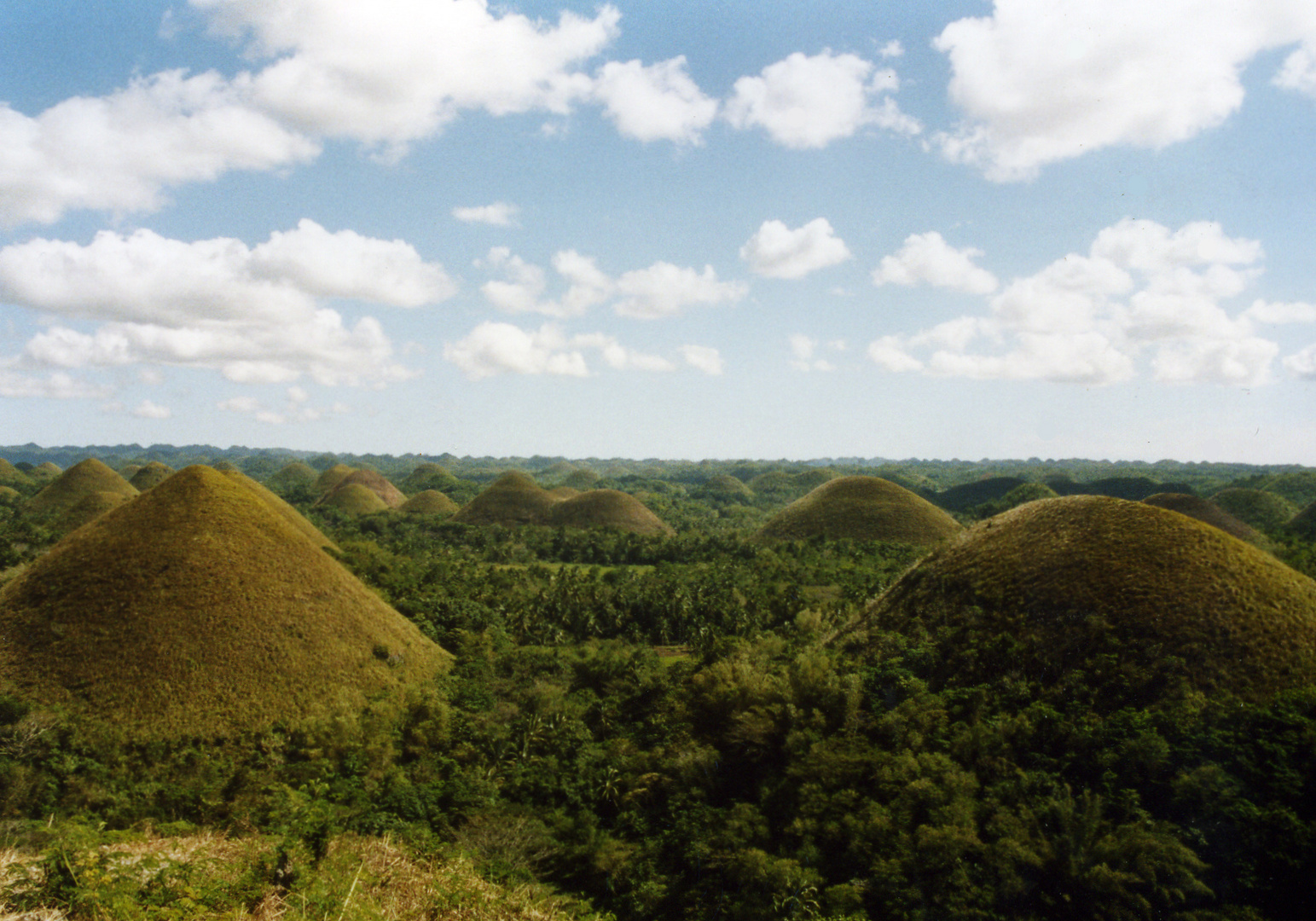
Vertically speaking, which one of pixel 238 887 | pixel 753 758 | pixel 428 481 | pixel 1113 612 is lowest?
pixel 753 758

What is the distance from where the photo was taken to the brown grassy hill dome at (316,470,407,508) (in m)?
88.6

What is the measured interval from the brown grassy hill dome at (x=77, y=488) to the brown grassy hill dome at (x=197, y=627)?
44.1m

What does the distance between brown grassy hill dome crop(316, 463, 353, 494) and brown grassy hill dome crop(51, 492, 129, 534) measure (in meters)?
34.8

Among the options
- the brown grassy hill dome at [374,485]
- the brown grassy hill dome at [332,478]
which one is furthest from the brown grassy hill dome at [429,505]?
the brown grassy hill dome at [332,478]

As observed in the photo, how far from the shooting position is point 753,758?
20047 millimetres

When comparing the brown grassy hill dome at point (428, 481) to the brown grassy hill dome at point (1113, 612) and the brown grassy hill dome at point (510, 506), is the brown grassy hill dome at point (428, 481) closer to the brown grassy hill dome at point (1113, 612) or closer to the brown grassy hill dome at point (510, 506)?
the brown grassy hill dome at point (510, 506)

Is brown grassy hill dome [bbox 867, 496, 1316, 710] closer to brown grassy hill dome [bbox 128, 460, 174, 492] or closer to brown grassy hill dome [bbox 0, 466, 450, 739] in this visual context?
brown grassy hill dome [bbox 0, 466, 450, 739]

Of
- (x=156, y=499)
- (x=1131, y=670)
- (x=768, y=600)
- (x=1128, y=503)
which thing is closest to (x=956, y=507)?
(x=768, y=600)

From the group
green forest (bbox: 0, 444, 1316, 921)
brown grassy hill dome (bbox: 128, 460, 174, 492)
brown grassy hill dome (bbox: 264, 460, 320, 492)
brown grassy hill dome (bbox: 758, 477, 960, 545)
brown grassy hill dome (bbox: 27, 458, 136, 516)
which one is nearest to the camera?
green forest (bbox: 0, 444, 1316, 921)

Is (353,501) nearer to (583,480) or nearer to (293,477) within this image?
(583,480)

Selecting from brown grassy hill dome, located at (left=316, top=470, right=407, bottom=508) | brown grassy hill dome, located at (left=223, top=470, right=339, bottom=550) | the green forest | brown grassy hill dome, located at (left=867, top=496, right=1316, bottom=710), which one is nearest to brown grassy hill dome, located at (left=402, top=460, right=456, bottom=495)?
brown grassy hill dome, located at (left=316, top=470, right=407, bottom=508)

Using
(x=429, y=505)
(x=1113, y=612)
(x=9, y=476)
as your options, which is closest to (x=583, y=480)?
(x=429, y=505)

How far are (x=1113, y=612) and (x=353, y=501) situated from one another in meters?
79.2

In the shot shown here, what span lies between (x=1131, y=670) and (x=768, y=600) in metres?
19.8
